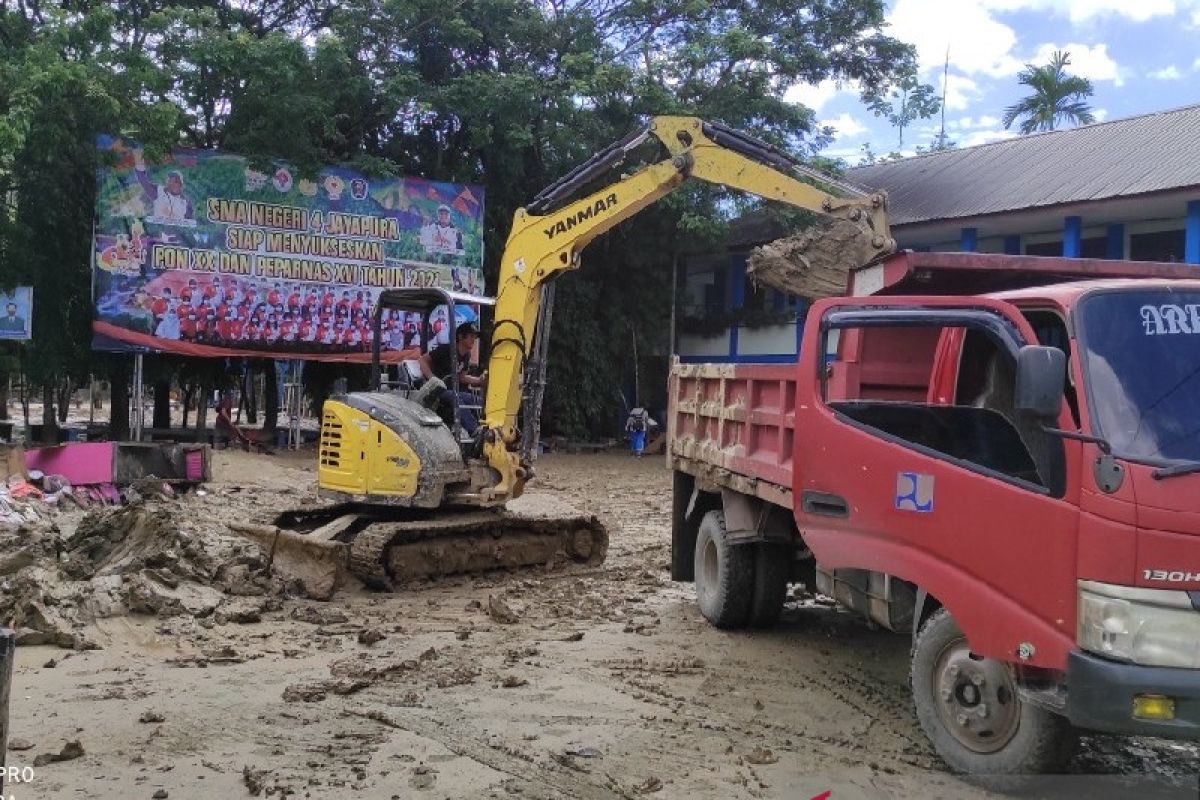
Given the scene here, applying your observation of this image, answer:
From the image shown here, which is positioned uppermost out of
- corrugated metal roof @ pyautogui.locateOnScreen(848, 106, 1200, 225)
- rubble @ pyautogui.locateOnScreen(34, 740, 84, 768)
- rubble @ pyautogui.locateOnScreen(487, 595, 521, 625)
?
corrugated metal roof @ pyautogui.locateOnScreen(848, 106, 1200, 225)

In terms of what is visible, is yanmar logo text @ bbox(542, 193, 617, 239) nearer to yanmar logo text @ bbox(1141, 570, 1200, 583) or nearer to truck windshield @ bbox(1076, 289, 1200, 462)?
truck windshield @ bbox(1076, 289, 1200, 462)

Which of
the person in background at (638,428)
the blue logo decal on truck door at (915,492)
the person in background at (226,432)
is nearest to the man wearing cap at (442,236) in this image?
the person in background at (226,432)

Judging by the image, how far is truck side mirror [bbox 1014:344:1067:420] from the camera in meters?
3.95

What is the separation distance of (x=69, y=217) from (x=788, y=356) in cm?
1536

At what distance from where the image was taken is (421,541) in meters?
8.88

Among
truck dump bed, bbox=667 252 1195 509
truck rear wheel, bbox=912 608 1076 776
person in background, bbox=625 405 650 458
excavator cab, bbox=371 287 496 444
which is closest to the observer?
truck rear wheel, bbox=912 608 1076 776

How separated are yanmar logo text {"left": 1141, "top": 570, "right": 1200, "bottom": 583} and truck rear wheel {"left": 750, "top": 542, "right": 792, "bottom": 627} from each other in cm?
354

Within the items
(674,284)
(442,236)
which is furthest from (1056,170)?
(442,236)

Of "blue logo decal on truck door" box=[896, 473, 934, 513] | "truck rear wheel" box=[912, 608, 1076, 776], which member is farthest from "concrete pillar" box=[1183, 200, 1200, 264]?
"truck rear wheel" box=[912, 608, 1076, 776]

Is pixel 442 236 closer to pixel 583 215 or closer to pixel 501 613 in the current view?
pixel 583 215

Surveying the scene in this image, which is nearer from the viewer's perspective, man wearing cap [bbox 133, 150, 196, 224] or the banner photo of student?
the banner photo of student

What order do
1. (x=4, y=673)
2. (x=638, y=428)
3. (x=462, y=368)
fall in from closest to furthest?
(x=4, y=673) → (x=462, y=368) → (x=638, y=428)

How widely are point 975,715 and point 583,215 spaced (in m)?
5.78

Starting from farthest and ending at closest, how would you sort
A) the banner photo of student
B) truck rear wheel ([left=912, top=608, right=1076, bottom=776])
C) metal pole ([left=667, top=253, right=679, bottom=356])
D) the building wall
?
metal pole ([left=667, top=253, right=679, bottom=356]) < the building wall < the banner photo of student < truck rear wheel ([left=912, top=608, right=1076, bottom=776])
